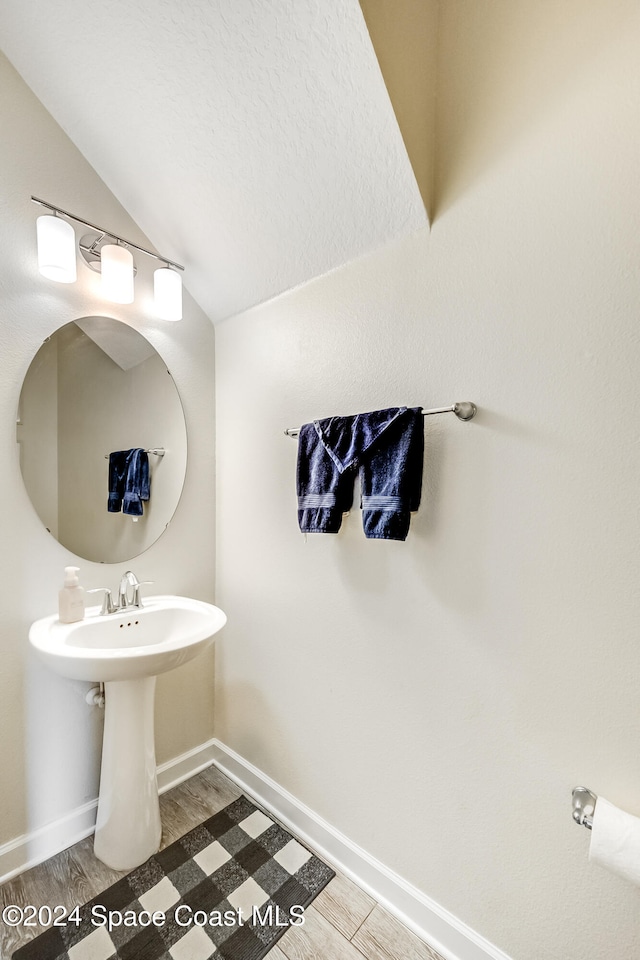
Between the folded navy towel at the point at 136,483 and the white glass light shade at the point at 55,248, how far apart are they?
609 mm

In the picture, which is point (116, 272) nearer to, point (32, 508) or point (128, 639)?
point (32, 508)

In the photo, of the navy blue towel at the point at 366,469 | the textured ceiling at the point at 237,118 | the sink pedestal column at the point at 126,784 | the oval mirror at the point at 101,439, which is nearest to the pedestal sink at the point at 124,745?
the sink pedestal column at the point at 126,784

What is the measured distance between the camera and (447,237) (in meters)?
1.12

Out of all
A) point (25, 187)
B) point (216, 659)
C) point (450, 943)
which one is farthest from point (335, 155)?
point (450, 943)

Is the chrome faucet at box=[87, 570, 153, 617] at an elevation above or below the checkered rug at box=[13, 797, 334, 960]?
above

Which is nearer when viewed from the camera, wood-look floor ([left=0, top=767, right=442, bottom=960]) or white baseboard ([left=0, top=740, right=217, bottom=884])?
wood-look floor ([left=0, top=767, right=442, bottom=960])

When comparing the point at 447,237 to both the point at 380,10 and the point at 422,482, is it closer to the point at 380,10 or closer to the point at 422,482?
the point at 380,10

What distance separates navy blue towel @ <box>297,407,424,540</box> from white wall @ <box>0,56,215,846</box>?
78 centimetres

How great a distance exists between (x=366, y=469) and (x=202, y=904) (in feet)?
4.43

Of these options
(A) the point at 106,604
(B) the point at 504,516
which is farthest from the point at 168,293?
(B) the point at 504,516

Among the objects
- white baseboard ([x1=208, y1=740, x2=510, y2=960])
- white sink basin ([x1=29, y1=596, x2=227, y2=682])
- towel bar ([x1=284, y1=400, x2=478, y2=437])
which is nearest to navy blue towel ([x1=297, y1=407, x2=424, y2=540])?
towel bar ([x1=284, y1=400, x2=478, y2=437])

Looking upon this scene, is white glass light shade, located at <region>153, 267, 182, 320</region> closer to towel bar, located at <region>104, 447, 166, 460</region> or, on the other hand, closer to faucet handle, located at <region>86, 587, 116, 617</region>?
towel bar, located at <region>104, 447, 166, 460</region>

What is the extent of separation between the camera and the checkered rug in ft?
3.71

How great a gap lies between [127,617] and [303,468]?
803 mm
